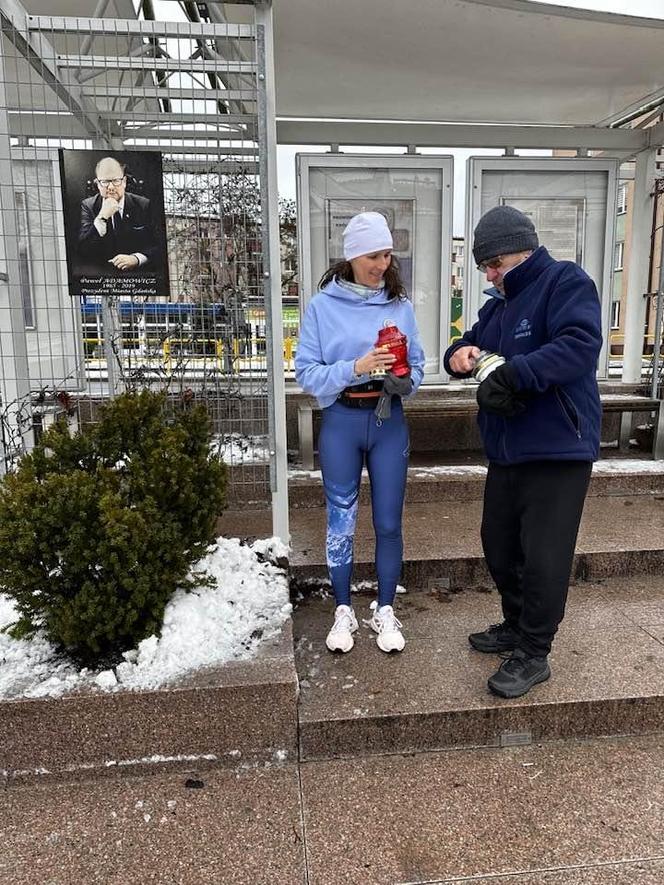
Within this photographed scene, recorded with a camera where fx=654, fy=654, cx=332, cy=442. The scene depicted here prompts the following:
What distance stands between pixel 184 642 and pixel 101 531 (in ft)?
1.86

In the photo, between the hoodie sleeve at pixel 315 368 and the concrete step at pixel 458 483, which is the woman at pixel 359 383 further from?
the concrete step at pixel 458 483

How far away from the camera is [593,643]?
122 inches

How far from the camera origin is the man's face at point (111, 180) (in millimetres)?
3176

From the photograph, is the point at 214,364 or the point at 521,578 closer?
the point at 521,578

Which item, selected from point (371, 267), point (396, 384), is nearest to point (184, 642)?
point (396, 384)


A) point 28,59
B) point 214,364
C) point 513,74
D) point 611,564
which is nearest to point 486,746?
point 611,564

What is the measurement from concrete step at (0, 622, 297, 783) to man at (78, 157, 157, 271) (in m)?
2.05

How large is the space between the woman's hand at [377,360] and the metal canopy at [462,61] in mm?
2803

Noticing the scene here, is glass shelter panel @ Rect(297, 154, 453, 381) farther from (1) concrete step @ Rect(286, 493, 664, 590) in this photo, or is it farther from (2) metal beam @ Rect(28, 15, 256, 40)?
(2) metal beam @ Rect(28, 15, 256, 40)

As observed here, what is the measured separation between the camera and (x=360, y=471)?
292 cm

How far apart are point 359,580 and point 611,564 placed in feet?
4.99

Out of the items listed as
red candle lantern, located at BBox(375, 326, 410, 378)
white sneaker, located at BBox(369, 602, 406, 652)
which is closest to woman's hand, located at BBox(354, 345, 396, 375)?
red candle lantern, located at BBox(375, 326, 410, 378)

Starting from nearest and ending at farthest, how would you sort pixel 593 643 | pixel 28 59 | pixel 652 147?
1. pixel 593 643
2. pixel 28 59
3. pixel 652 147

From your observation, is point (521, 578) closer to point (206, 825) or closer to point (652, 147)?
point (206, 825)
